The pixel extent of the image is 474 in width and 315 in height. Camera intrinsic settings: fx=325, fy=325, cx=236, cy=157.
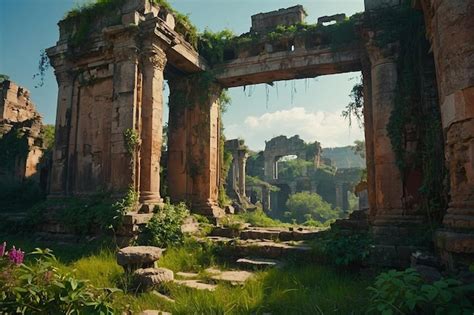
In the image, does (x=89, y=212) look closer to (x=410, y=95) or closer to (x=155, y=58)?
(x=155, y=58)

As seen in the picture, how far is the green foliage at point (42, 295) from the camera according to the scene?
2898 millimetres

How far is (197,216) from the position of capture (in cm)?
878

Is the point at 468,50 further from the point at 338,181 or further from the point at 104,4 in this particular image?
the point at 338,181

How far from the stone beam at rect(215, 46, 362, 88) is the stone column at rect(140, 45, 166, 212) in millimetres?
2403

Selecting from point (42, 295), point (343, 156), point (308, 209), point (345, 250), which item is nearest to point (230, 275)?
point (345, 250)

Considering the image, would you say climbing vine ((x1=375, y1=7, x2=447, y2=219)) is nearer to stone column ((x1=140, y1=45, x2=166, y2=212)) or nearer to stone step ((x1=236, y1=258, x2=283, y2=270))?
stone step ((x1=236, y1=258, x2=283, y2=270))

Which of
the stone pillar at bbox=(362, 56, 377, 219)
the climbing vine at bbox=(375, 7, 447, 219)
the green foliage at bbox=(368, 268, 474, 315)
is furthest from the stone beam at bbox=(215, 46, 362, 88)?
the green foliage at bbox=(368, 268, 474, 315)

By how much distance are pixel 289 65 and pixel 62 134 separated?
6.43 m

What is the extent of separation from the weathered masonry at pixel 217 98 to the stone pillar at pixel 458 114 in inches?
0.5

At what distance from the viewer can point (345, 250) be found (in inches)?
218

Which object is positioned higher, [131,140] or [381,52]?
[381,52]

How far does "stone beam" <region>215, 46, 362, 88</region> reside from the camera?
27.8 ft

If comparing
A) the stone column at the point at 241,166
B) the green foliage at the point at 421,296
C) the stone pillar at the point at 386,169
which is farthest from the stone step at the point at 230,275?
the stone column at the point at 241,166

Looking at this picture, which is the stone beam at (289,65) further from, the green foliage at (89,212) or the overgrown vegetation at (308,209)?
the overgrown vegetation at (308,209)
